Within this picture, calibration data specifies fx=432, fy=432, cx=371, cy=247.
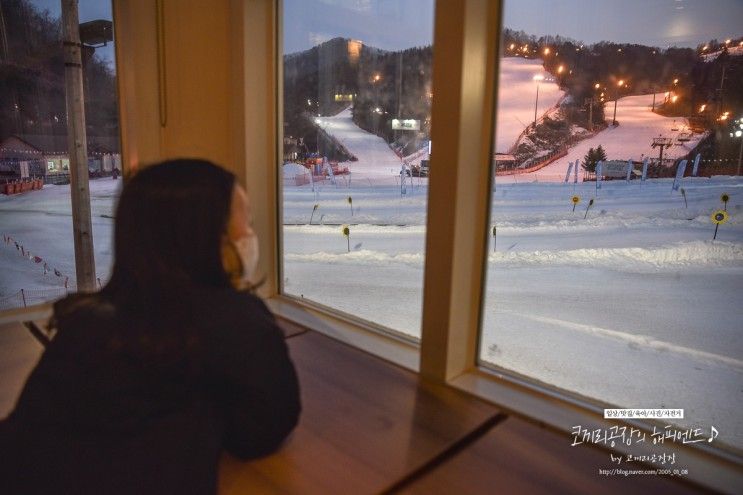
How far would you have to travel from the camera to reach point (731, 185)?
205 inches

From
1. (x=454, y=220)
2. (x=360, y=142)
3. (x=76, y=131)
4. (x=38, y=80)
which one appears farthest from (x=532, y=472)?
(x=360, y=142)

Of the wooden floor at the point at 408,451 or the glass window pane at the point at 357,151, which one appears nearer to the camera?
the wooden floor at the point at 408,451

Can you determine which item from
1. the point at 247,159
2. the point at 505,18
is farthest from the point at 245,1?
the point at 505,18

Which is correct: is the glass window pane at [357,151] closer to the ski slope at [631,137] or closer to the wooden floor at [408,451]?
the wooden floor at [408,451]

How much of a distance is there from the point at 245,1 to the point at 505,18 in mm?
1149

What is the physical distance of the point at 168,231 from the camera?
0.64 metres

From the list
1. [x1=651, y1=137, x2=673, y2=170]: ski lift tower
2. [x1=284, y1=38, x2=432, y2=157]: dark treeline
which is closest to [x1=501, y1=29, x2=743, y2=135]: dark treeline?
[x1=651, y1=137, x2=673, y2=170]: ski lift tower

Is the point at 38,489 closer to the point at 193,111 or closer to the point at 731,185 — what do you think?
the point at 193,111

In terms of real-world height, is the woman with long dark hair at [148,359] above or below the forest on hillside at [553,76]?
below

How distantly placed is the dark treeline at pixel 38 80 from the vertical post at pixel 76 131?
65 mm

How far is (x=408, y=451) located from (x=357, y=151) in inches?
170

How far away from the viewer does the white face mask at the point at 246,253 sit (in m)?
0.71

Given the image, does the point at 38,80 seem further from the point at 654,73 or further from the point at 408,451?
the point at 654,73

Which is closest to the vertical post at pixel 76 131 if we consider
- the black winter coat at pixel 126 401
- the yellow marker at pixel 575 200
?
the black winter coat at pixel 126 401
